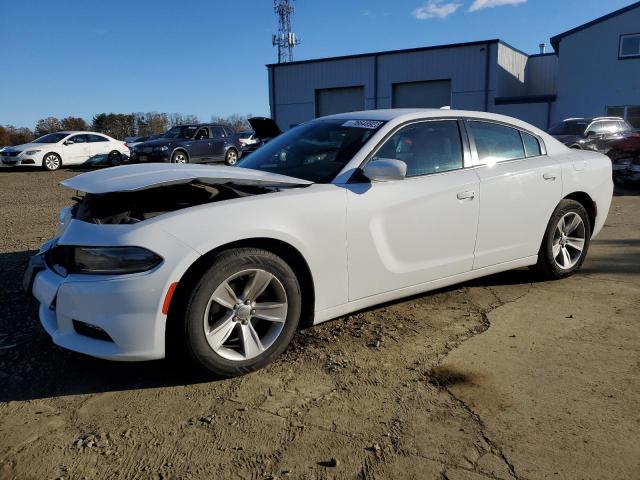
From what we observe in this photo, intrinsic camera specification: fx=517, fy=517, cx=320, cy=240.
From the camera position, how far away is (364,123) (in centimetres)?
386

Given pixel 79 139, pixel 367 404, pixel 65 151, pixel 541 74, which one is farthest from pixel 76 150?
pixel 541 74

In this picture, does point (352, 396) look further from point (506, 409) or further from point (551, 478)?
point (551, 478)

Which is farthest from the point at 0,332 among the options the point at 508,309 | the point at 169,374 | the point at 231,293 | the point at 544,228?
the point at 544,228

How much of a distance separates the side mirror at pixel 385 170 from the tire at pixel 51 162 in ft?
58.8

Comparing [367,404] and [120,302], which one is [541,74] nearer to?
[367,404]

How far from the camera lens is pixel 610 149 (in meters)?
12.8

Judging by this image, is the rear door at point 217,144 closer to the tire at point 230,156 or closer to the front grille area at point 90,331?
the tire at point 230,156

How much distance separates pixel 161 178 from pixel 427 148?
1944mm

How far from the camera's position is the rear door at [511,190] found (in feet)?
13.1

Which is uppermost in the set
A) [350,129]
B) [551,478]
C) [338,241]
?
[350,129]

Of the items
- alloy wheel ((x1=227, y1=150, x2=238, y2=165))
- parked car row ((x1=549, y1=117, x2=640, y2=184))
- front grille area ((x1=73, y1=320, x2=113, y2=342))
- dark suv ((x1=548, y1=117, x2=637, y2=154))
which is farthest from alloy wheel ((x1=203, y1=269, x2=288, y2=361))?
alloy wheel ((x1=227, y1=150, x2=238, y2=165))

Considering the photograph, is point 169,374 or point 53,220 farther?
point 53,220

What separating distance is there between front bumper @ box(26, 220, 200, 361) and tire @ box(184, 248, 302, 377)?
0.52ft

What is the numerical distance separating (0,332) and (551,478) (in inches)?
136
